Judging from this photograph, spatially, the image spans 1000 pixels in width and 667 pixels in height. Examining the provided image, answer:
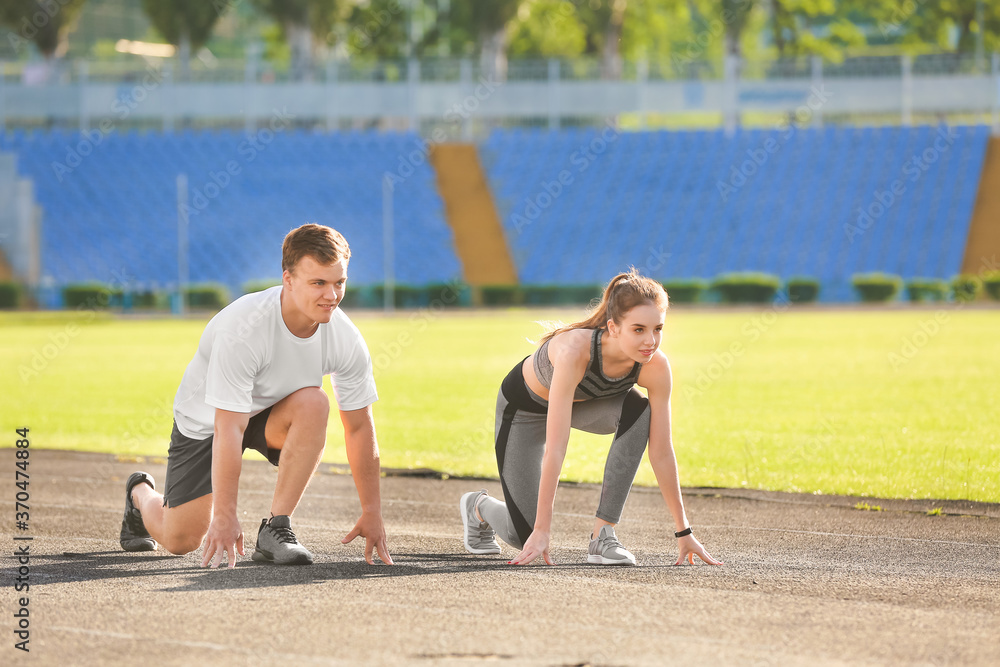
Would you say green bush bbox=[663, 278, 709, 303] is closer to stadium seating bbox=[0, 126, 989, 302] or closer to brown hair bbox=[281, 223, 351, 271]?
stadium seating bbox=[0, 126, 989, 302]

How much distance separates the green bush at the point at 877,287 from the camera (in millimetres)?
41594

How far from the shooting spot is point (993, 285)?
41.3 metres

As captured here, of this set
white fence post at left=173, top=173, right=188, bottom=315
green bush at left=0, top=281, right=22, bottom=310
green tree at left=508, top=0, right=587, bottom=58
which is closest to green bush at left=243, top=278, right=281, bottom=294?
white fence post at left=173, top=173, right=188, bottom=315

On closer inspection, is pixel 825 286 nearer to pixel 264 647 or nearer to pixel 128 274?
pixel 128 274

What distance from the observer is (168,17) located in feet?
185

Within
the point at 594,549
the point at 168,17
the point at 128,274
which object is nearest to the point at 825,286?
the point at 128,274

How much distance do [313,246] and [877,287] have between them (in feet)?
128

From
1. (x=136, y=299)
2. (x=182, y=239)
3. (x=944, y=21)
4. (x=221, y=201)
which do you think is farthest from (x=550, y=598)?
(x=944, y=21)

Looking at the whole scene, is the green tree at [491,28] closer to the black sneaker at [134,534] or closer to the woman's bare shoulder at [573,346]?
the black sneaker at [134,534]

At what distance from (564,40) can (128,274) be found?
39874 millimetres

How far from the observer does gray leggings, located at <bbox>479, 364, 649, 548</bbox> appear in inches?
232

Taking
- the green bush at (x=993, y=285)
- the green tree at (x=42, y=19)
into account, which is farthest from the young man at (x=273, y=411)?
the green tree at (x=42, y=19)

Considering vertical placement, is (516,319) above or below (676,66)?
below

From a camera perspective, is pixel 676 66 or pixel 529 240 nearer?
pixel 529 240
